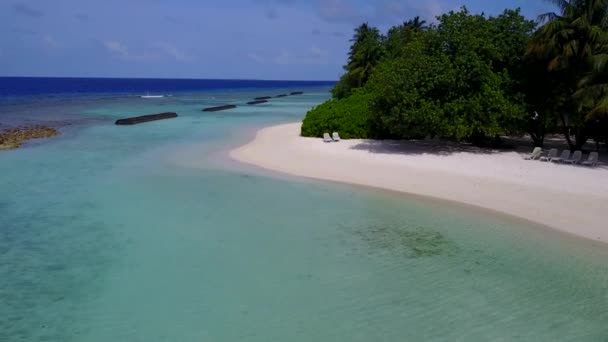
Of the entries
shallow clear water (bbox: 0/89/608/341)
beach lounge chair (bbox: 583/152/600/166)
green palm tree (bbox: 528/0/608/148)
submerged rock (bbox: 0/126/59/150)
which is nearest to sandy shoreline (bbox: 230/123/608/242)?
beach lounge chair (bbox: 583/152/600/166)

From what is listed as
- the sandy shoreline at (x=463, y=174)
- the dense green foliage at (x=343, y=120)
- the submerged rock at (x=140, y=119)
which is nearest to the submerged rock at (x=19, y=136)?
the submerged rock at (x=140, y=119)

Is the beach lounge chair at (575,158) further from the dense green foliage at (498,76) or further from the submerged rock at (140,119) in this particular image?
the submerged rock at (140,119)

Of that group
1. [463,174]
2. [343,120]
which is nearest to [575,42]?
[463,174]

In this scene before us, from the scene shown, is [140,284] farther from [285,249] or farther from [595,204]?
[595,204]

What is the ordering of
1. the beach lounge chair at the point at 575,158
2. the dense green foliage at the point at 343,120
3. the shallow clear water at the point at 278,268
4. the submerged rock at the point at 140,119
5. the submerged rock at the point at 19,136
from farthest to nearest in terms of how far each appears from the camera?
1. the submerged rock at the point at 140,119
2. the submerged rock at the point at 19,136
3. the dense green foliage at the point at 343,120
4. the beach lounge chair at the point at 575,158
5. the shallow clear water at the point at 278,268

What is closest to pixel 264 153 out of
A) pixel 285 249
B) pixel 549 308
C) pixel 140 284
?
pixel 285 249

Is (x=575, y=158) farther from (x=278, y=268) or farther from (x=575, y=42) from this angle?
(x=278, y=268)
